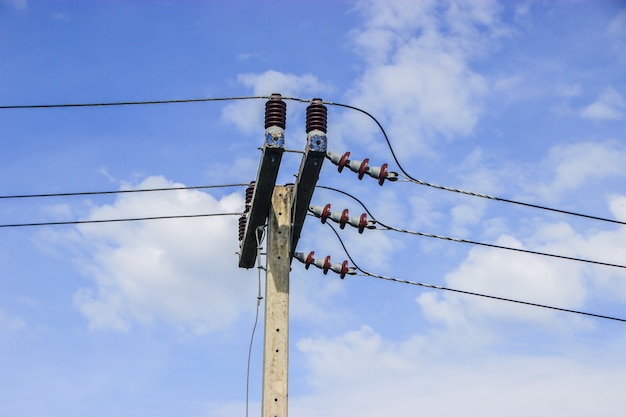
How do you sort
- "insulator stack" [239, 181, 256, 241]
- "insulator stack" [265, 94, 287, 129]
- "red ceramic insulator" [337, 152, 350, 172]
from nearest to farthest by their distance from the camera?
"insulator stack" [265, 94, 287, 129] → "red ceramic insulator" [337, 152, 350, 172] → "insulator stack" [239, 181, 256, 241]

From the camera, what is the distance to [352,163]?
9.56 meters

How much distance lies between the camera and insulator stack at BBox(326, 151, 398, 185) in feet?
31.2

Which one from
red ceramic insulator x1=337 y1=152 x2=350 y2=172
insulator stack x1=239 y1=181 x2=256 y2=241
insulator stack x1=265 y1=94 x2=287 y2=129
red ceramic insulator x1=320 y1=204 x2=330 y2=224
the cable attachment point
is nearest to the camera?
the cable attachment point

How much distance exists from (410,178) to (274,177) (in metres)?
1.99

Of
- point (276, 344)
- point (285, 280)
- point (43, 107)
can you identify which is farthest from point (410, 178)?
point (43, 107)

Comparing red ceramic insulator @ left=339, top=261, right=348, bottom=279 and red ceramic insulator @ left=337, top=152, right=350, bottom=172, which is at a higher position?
red ceramic insulator @ left=337, top=152, right=350, bottom=172

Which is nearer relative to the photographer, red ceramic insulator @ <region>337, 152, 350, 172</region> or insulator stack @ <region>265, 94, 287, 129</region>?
insulator stack @ <region>265, 94, 287, 129</region>

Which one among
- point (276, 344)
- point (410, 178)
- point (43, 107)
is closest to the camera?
point (276, 344)

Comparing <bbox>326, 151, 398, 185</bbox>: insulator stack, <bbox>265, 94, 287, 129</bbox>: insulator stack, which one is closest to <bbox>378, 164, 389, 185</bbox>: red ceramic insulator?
<bbox>326, 151, 398, 185</bbox>: insulator stack

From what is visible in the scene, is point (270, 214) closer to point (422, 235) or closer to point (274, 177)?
point (274, 177)

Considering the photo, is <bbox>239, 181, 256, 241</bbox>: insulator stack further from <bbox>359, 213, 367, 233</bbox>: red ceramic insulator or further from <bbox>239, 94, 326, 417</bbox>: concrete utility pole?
<bbox>359, 213, 367, 233</bbox>: red ceramic insulator

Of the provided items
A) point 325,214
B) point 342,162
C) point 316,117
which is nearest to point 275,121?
point 316,117

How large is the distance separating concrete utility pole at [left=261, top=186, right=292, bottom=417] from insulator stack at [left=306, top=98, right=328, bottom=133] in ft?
3.00

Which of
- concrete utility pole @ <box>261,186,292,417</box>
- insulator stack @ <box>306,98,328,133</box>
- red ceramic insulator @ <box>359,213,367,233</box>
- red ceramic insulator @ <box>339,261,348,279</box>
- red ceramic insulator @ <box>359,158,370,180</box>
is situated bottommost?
concrete utility pole @ <box>261,186,292,417</box>
